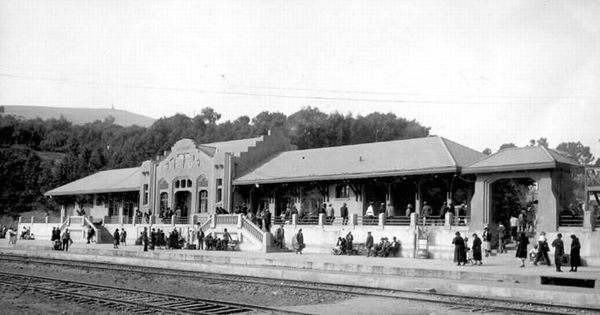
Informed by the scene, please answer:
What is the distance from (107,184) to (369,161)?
2803 centimetres

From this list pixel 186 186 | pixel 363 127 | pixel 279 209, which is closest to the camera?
pixel 279 209


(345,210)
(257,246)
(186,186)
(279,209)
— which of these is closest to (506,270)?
(345,210)

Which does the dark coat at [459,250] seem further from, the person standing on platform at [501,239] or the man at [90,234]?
the man at [90,234]

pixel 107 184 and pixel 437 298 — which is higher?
pixel 107 184

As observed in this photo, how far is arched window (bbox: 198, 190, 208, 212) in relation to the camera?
4728 centimetres

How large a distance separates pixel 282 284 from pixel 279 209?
23.7 meters

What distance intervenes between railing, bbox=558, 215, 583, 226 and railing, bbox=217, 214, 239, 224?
17895 millimetres

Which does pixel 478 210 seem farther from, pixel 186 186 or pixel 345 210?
pixel 186 186

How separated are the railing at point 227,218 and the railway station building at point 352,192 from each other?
7 centimetres

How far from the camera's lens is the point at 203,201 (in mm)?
47625

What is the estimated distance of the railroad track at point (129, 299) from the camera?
14.4 m

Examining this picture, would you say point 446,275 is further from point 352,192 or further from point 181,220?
point 181,220

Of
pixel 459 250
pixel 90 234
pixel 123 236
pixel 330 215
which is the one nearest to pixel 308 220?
pixel 330 215

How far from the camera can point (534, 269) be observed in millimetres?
23672
